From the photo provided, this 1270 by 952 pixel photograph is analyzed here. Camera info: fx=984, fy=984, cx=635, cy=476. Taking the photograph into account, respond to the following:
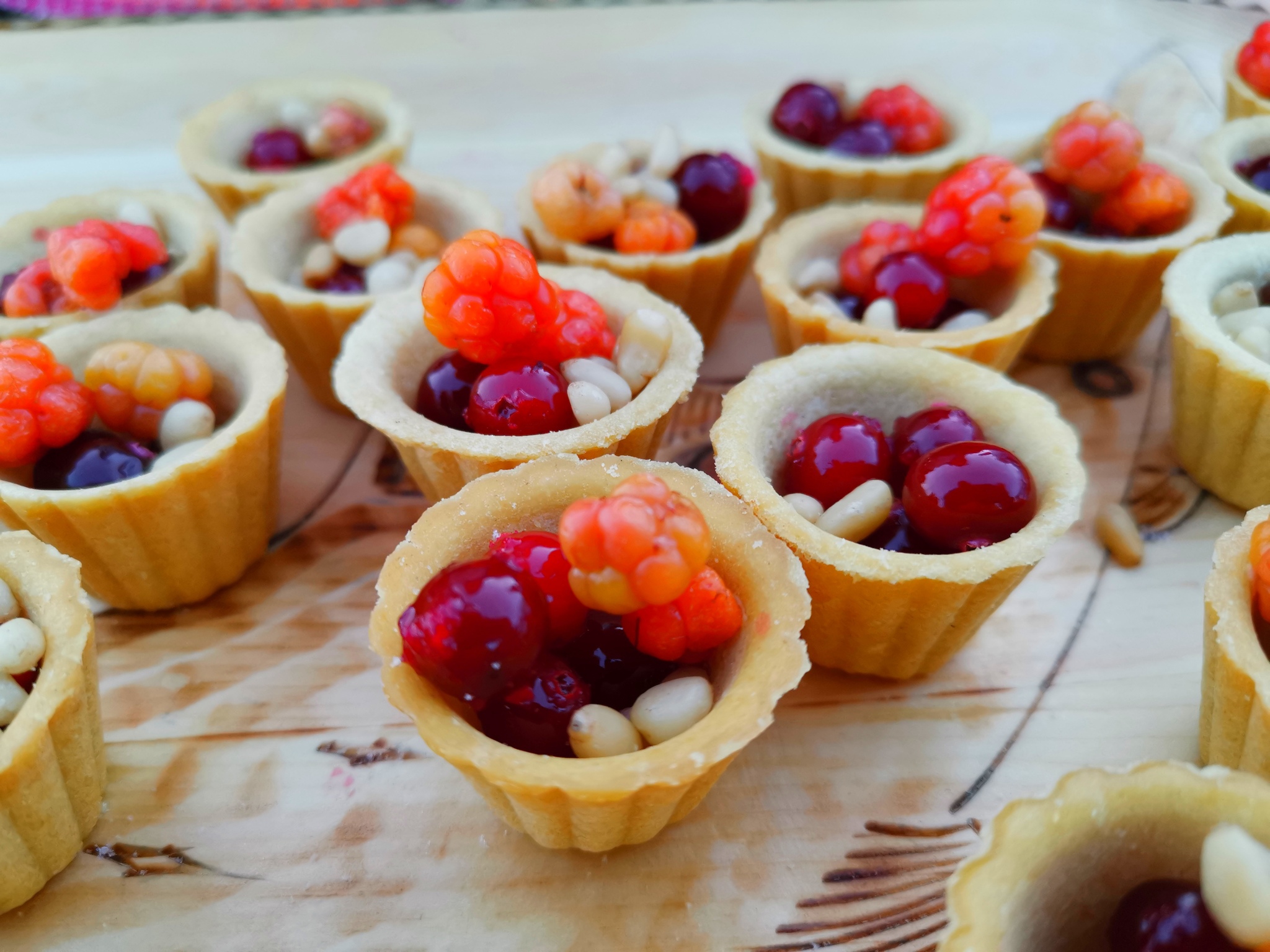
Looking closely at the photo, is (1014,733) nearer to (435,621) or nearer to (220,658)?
(435,621)

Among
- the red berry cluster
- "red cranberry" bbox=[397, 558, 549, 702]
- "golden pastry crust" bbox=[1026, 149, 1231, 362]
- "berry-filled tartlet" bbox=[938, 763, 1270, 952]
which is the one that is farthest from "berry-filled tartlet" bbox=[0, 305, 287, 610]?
"golden pastry crust" bbox=[1026, 149, 1231, 362]

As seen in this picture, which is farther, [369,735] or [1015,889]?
[369,735]

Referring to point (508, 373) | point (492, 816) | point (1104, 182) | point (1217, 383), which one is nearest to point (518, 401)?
point (508, 373)

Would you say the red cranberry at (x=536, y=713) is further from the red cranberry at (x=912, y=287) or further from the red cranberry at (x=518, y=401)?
the red cranberry at (x=912, y=287)

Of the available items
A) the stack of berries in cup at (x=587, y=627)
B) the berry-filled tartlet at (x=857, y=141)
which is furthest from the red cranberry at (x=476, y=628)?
the berry-filled tartlet at (x=857, y=141)

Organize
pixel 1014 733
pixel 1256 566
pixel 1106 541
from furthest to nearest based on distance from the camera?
pixel 1106 541, pixel 1014 733, pixel 1256 566

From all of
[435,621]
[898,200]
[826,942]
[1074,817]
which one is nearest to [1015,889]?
[1074,817]

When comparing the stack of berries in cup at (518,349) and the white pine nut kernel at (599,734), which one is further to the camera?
the stack of berries in cup at (518,349)

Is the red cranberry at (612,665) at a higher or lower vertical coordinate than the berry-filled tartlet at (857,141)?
lower
